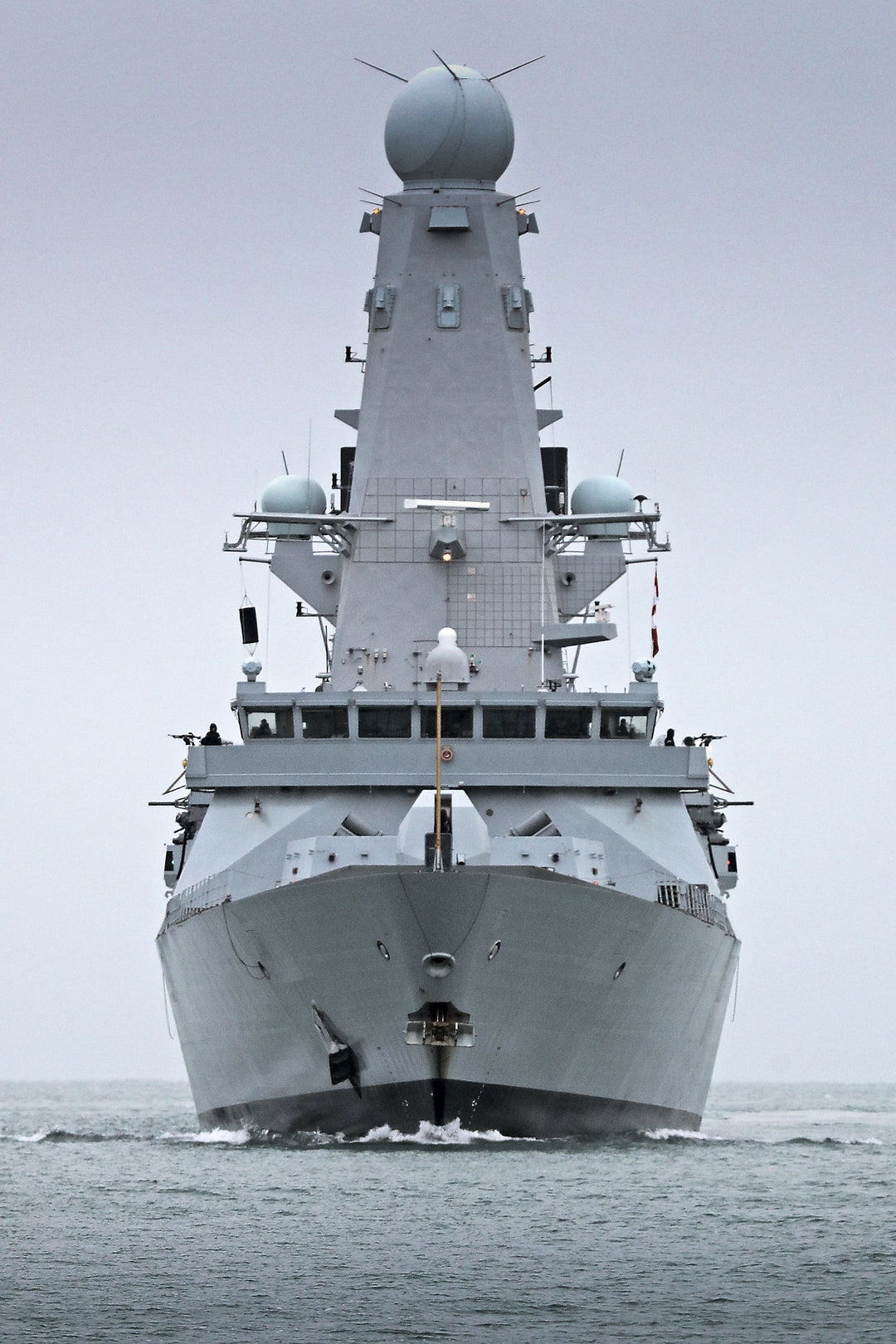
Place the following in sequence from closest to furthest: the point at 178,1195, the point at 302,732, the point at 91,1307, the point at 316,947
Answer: the point at 91,1307 → the point at 178,1195 → the point at 316,947 → the point at 302,732

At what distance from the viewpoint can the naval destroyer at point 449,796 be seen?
108ft

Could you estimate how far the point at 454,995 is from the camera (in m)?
32.3

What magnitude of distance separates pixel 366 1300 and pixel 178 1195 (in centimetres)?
792

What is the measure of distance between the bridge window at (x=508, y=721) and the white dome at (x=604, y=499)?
22.1ft

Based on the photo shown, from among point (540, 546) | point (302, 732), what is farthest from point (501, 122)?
point (302, 732)

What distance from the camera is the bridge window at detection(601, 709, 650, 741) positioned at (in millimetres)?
39500

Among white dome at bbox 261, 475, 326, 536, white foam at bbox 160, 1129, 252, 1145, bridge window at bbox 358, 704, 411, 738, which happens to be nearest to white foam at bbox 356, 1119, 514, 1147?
white foam at bbox 160, 1129, 252, 1145

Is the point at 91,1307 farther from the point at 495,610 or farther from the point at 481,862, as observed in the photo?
the point at 495,610

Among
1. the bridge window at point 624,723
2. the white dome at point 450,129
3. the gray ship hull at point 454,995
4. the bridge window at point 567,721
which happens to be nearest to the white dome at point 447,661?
the bridge window at point 567,721

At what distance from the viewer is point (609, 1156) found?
3344 cm

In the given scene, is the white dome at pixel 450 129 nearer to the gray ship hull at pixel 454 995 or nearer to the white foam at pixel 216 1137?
the gray ship hull at pixel 454 995

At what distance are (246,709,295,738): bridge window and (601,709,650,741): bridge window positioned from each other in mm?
5311

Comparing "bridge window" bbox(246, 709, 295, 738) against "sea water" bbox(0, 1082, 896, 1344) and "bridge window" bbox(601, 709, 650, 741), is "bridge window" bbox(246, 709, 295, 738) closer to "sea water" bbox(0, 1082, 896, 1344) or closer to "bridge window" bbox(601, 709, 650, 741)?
"bridge window" bbox(601, 709, 650, 741)

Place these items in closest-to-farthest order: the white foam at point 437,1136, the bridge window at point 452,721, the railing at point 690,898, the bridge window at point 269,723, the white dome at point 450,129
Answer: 1. the white foam at point 437,1136
2. the railing at point 690,898
3. the bridge window at point 452,721
4. the bridge window at point 269,723
5. the white dome at point 450,129
